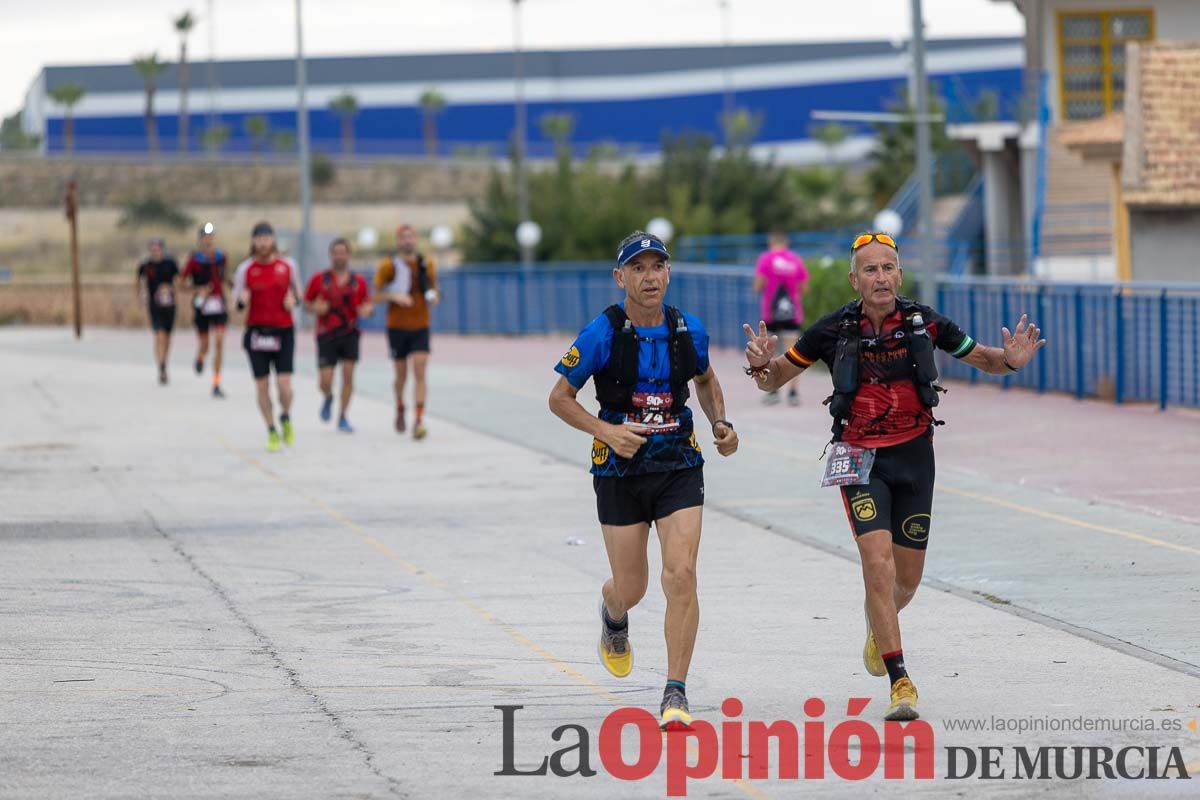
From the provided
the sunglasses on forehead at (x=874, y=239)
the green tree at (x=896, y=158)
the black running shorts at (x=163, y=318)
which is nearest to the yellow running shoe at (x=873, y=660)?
the sunglasses on forehead at (x=874, y=239)

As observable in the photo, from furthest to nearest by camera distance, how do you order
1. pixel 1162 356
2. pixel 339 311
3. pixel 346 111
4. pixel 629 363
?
1. pixel 346 111
2. pixel 1162 356
3. pixel 339 311
4. pixel 629 363

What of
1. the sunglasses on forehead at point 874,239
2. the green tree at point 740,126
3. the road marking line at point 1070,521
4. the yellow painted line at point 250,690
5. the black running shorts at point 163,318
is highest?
the green tree at point 740,126

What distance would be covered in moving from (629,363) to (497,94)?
10042cm

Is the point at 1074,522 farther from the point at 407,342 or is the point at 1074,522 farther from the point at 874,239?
the point at 407,342

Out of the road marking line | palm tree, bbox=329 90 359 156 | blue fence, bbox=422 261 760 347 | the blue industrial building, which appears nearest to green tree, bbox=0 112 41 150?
the blue industrial building

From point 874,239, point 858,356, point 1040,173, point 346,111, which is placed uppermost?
point 346,111

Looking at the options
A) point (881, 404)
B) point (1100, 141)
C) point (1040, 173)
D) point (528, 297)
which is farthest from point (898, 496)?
point (528, 297)

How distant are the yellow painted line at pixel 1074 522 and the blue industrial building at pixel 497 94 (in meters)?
87.6

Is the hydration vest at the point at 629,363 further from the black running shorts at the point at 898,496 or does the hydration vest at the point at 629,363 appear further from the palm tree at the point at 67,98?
the palm tree at the point at 67,98

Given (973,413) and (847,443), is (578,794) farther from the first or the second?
(973,413)

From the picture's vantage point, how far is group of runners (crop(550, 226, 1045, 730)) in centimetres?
750

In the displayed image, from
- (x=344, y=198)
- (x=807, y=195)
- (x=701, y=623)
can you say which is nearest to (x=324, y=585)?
(x=701, y=623)

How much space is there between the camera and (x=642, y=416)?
7.58 meters

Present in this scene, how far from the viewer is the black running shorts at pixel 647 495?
7547mm
